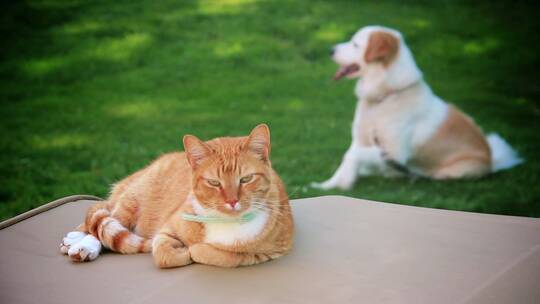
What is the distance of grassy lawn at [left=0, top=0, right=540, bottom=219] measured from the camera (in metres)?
5.20

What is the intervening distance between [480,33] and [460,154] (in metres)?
3.52

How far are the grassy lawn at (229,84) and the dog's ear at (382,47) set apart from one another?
0.94 m

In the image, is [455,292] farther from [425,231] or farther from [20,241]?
[20,241]

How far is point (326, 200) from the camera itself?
11.2ft

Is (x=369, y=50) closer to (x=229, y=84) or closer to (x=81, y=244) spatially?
(x=229, y=84)

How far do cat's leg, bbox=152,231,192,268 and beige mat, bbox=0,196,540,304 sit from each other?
1.2 inches

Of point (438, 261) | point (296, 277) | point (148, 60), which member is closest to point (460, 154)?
point (438, 261)

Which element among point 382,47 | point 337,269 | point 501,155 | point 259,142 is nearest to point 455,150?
point 501,155

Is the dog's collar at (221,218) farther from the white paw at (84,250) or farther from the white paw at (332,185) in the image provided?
the white paw at (332,185)

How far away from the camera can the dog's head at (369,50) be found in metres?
4.93

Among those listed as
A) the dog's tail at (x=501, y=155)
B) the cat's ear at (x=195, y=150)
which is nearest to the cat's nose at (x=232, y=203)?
the cat's ear at (x=195, y=150)

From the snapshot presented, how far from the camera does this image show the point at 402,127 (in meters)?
5.07

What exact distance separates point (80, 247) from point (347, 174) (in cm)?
262

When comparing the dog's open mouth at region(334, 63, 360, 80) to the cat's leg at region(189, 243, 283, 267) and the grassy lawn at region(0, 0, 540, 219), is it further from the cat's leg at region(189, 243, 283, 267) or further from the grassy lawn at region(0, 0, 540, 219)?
the cat's leg at region(189, 243, 283, 267)
